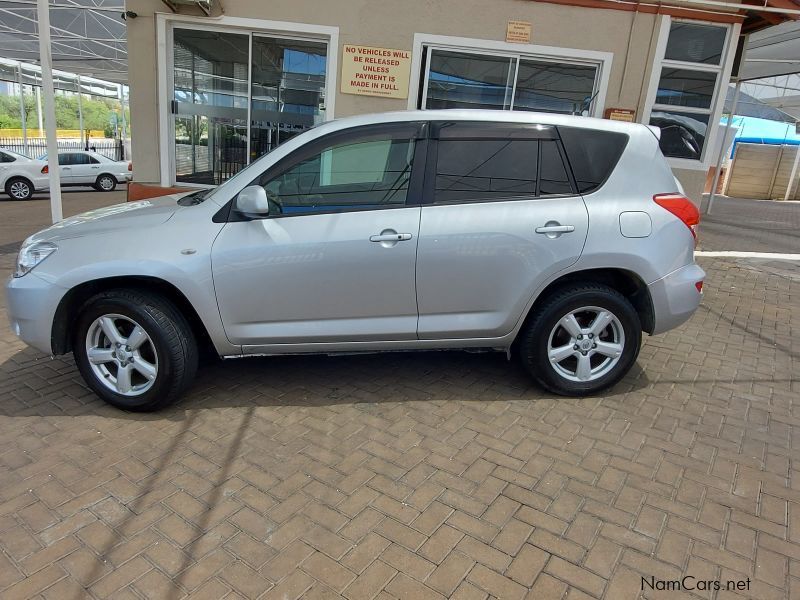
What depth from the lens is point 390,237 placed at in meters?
3.43

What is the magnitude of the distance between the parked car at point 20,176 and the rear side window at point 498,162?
17.1 m

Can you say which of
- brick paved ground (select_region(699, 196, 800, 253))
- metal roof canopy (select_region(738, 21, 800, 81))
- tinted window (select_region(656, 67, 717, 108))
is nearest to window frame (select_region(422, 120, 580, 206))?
tinted window (select_region(656, 67, 717, 108))

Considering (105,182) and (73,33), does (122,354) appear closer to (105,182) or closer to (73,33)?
(73,33)

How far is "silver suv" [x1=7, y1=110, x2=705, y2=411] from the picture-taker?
338 cm

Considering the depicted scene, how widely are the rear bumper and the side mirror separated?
8.51ft

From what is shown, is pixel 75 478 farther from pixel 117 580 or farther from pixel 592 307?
pixel 592 307

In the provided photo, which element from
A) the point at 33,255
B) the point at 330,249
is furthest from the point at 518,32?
the point at 33,255

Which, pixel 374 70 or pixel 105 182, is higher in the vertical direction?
pixel 374 70

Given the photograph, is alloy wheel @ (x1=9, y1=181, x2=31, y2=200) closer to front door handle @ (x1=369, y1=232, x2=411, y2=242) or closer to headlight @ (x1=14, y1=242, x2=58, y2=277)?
headlight @ (x1=14, y1=242, x2=58, y2=277)

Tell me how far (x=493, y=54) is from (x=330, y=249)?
17.0 feet

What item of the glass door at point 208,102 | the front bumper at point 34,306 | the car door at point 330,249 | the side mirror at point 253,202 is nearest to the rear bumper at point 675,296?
the car door at point 330,249

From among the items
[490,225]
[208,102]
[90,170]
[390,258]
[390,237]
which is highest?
[208,102]

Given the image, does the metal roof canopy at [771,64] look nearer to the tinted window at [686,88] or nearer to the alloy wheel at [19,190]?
the tinted window at [686,88]
